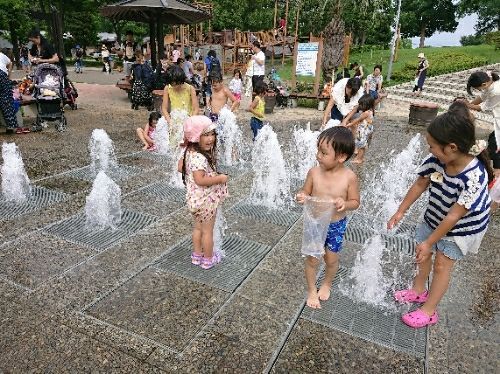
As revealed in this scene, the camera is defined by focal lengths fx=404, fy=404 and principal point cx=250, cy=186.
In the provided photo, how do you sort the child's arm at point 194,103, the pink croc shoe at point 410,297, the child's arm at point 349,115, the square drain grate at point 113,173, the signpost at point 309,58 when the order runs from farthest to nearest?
1. the signpost at point 309,58
2. the child's arm at point 349,115
3. the child's arm at point 194,103
4. the square drain grate at point 113,173
5. the pink croc shoe at point 410,297

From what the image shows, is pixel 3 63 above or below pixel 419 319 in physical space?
above

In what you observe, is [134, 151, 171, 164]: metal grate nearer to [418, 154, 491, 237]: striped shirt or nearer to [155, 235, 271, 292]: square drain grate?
[155, 235, 271, 292]: square drain grate

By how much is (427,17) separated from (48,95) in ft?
162

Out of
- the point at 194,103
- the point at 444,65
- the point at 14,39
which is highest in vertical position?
the point at 14,39

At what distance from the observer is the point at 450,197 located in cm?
256

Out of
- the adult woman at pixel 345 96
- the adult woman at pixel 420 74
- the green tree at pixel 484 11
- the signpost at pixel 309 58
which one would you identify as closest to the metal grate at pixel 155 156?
the adult woman at pixel 345 96

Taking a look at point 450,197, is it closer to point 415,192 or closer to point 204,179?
point 415,192

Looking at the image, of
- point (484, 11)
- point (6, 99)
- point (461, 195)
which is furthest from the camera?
point (484, 11)

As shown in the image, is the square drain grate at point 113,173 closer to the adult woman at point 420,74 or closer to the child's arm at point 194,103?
the child's arm at point 194,103

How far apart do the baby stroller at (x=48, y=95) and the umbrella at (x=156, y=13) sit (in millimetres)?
2614

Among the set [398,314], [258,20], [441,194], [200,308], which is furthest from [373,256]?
[258,20]

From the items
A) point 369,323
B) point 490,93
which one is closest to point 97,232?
point 369,323

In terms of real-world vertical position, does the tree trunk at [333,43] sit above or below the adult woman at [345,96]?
above

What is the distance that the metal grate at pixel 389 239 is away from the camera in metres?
4.10
